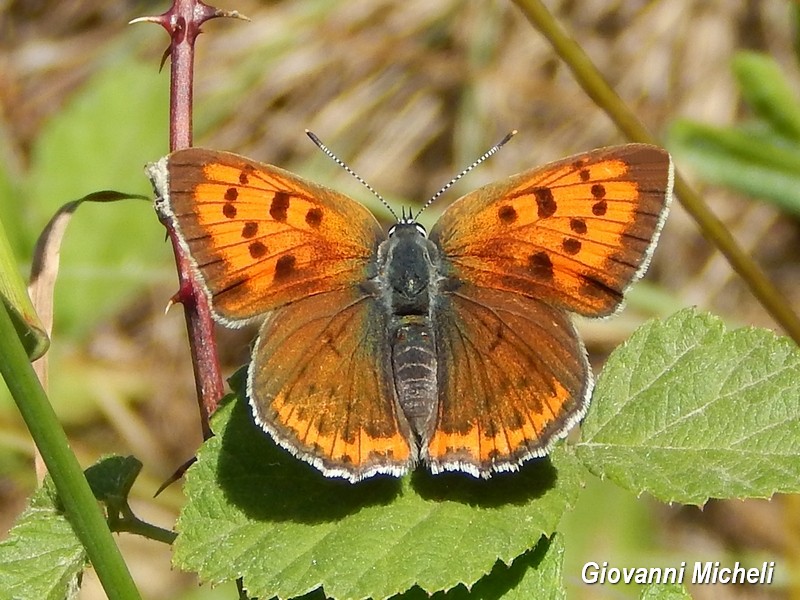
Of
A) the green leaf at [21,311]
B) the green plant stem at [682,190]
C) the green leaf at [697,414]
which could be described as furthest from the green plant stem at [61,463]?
the green plant stem at [682,190]

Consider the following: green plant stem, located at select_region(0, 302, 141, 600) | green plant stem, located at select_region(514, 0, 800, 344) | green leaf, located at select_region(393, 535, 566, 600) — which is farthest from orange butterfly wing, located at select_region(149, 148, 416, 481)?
green plant stem, located at select_region(514, 0, 800, 344)

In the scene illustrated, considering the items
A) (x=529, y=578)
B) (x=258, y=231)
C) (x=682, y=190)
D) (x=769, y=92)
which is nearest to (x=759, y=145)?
(x=769, y=92)

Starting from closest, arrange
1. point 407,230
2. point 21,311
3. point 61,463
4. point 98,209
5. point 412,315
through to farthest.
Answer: point 61,463 < point 21,311 < point 412,315 < point 407,230 < point 98,209

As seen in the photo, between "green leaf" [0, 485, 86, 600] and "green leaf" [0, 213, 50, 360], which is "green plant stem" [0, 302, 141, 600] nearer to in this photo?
"green leaf" [0, 213, 50, 360]

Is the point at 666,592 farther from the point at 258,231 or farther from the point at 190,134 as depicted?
the point at 190,134

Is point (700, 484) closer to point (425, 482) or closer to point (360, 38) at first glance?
point (425, 482)
